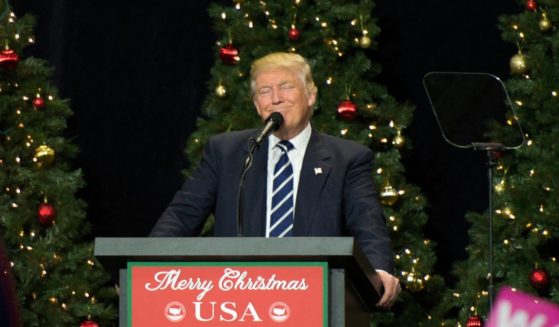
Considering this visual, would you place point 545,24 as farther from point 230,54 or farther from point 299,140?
point 299,140

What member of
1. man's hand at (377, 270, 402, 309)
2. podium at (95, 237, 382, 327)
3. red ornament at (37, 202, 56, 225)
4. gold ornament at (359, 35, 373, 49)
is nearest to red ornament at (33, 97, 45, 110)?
red ornament at (37, 202, 56, 225)

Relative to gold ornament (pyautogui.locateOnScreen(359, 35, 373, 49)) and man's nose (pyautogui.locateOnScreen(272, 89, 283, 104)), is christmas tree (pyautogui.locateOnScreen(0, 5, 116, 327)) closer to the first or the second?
gold ornament (pyautogui.locateOnScreen(359, 35, 373, 49))

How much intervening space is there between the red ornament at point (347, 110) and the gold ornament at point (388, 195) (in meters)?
0.40

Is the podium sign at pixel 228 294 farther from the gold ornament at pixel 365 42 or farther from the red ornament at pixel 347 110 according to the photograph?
the gold ornament at pixel 365 42

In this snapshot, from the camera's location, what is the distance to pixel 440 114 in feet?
17.1

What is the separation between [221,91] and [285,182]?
8.17 feet

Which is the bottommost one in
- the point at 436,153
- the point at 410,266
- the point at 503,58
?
the point at 410,266

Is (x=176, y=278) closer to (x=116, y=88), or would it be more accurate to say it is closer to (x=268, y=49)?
(x=268, y=49)

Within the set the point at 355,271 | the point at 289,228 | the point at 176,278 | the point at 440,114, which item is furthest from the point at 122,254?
the point at 440,114

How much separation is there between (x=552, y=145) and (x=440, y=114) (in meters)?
0.54

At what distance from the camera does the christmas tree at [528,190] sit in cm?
512

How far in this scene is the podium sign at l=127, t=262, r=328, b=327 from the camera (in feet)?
7.14

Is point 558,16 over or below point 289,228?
over

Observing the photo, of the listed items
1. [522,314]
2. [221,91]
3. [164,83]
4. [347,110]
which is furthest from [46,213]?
[522,314]
